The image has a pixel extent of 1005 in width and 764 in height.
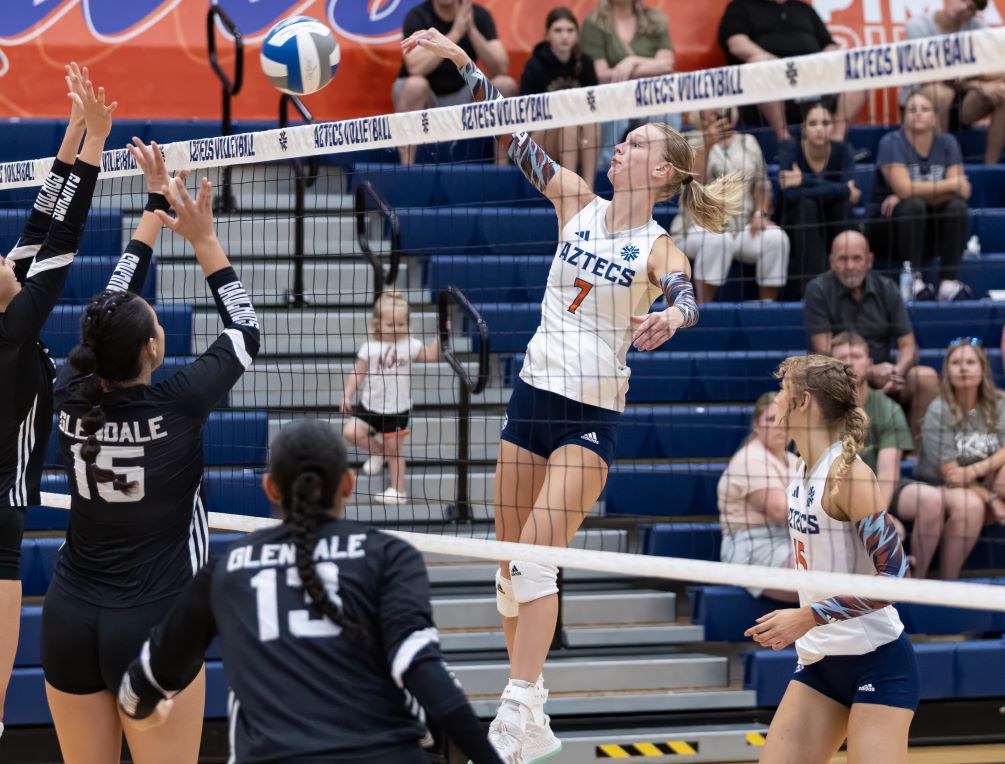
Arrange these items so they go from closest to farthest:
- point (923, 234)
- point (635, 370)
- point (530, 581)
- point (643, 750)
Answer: point (530, 581)
point (643, 750)
point (635, 370)
point (923, 234)

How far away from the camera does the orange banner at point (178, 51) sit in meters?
9.95

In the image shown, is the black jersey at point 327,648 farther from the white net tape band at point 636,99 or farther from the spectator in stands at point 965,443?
the spectator in stands at point 965,443

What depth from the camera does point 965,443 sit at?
24.8ft

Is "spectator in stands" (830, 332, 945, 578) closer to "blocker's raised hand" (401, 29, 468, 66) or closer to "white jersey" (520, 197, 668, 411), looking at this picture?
"white jersey" (520, 197, 668, 411)

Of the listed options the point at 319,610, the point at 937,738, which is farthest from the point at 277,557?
the point at 937,738

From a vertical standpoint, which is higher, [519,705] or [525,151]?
[525,151]

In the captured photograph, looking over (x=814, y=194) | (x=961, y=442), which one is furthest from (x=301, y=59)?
(x=961, y=442)

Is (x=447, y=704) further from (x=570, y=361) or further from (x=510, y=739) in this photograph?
(x=570, y=361)

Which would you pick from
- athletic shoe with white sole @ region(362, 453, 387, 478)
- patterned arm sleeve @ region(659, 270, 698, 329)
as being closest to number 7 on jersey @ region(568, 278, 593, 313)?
patterned arm sleeve @ region(659, 270, 698, 329)

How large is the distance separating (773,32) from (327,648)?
846 centimetres

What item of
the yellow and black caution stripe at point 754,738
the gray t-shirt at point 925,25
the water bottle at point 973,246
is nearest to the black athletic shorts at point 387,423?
the yellow and black caution stripe at point 754,738

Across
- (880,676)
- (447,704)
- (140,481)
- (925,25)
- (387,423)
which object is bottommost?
(880,676)

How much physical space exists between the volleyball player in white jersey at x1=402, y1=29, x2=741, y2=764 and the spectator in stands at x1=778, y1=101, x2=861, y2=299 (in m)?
2.71

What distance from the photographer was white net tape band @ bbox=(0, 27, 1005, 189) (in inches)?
151
